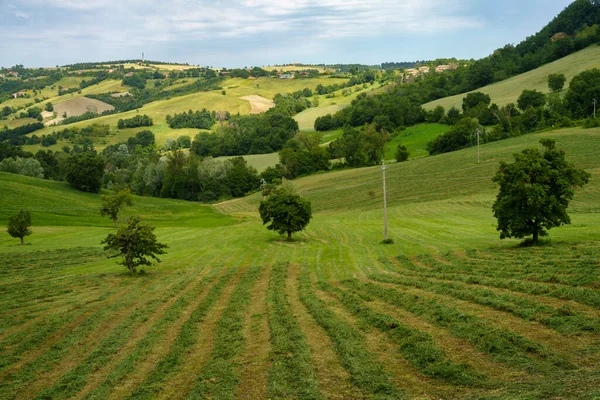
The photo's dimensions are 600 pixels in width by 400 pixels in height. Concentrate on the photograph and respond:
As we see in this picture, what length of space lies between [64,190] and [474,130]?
9140 centimetres

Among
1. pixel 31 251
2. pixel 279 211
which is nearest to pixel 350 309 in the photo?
pixel 279 211

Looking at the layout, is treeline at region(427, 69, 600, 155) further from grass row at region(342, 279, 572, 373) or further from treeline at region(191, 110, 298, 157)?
grass row at region(342, 279, 572, 373)

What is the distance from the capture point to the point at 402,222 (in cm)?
6294

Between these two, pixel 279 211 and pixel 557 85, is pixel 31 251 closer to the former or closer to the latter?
pixel 279 211

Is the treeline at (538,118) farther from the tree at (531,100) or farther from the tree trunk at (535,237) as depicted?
the tree trunk at (535,237)

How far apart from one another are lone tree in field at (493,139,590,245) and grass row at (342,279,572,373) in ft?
45.2

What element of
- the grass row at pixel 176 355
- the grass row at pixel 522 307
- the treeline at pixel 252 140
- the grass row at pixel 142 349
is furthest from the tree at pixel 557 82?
the grass row at pixel 176 355

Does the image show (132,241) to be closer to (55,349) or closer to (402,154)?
(55,349)

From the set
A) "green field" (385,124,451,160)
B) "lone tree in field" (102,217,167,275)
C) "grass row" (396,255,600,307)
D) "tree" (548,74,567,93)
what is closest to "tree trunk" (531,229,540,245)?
"grass row" (396,255,600,307)

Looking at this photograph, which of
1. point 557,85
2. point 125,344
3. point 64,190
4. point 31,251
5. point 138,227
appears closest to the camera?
point 125,344

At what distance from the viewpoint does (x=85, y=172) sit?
108m

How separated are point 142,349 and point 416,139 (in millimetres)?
130747

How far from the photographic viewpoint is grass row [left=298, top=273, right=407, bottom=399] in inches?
560

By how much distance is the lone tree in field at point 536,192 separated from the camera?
1304 inches
